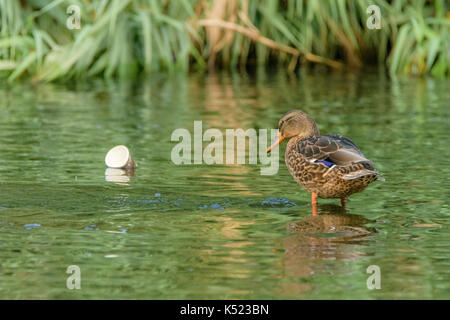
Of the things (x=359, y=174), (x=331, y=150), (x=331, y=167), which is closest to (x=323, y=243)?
(x=359, y=174)

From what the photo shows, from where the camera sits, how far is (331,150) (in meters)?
6.90

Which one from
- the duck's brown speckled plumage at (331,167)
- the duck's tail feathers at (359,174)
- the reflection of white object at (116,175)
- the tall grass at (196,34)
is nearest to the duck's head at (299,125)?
the duck's brown speckled plumage at (331,167)

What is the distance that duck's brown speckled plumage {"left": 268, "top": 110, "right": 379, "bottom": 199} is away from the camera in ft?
22.0

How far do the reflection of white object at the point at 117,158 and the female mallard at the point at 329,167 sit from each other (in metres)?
1.91

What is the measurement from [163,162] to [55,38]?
27.6 feet

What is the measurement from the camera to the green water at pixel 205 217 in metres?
5.06

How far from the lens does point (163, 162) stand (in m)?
9.08

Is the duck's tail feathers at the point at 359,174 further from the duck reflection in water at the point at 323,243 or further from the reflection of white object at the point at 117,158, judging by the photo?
the reflection of white object at the point at 117,158

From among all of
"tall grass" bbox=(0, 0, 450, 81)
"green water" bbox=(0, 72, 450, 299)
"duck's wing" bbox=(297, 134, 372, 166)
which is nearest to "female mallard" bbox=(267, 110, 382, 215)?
"duck's wing" bbox=(297, 134, 372, 166)

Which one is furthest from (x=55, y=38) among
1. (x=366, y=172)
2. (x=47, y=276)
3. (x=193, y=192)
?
(x=47, y=276)

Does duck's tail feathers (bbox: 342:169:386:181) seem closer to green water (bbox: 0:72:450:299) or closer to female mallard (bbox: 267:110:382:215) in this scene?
female mallard (bbox: 267:110:382:215)

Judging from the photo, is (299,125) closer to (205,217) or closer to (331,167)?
(331,167)

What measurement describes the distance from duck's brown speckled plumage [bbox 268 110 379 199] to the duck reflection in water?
19 centimetres

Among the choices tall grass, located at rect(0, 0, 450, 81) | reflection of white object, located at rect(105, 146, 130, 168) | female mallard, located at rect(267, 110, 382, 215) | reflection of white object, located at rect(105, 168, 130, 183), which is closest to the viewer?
female mallard, located at rect(267, 110, 382, 215)
